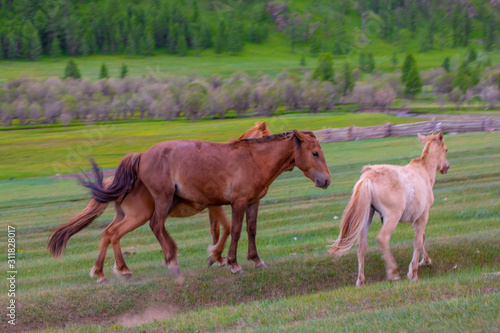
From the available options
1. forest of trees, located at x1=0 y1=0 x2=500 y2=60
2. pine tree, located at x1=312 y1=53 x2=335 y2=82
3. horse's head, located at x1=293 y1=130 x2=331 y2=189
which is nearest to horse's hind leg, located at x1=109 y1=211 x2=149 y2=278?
horse's head, located at x1=293 y1=130 x2=331 y2=189

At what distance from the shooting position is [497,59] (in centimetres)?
11969

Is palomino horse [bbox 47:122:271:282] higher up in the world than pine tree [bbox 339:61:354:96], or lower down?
higher up

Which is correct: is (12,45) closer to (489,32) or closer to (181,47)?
(181,47)

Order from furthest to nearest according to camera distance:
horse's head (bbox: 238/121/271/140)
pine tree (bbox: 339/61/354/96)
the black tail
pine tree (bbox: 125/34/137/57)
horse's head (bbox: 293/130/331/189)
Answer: pine tree (bbox: 125/34/137/57)
pine tree (bbox: 339/61/354/96)
horse's head (bbox: 238/121/271/140)
the black tail
horse's head (bbox: 293/130/331/189)

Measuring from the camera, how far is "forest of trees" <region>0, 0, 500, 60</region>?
418 feet

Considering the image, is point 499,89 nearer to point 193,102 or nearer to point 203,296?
point 193,102

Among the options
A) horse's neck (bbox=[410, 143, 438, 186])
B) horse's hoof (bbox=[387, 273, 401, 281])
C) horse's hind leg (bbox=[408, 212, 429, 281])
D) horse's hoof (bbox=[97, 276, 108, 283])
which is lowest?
horse's hoof (bbox=[97, 276, 108, 283])

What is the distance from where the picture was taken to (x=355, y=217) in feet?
26.3

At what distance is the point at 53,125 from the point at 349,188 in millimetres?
57440

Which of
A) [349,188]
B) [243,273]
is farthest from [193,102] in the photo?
[243,273]

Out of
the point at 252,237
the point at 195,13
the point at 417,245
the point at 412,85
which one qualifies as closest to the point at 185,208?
the point at 252,237

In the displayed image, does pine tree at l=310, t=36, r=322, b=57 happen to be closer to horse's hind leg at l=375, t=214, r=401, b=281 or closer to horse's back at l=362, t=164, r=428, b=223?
horse's back at l=362, t=164, r=428, b=223

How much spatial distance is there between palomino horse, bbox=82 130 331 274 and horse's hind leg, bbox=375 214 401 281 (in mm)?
1160

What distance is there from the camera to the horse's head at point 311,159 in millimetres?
8562
